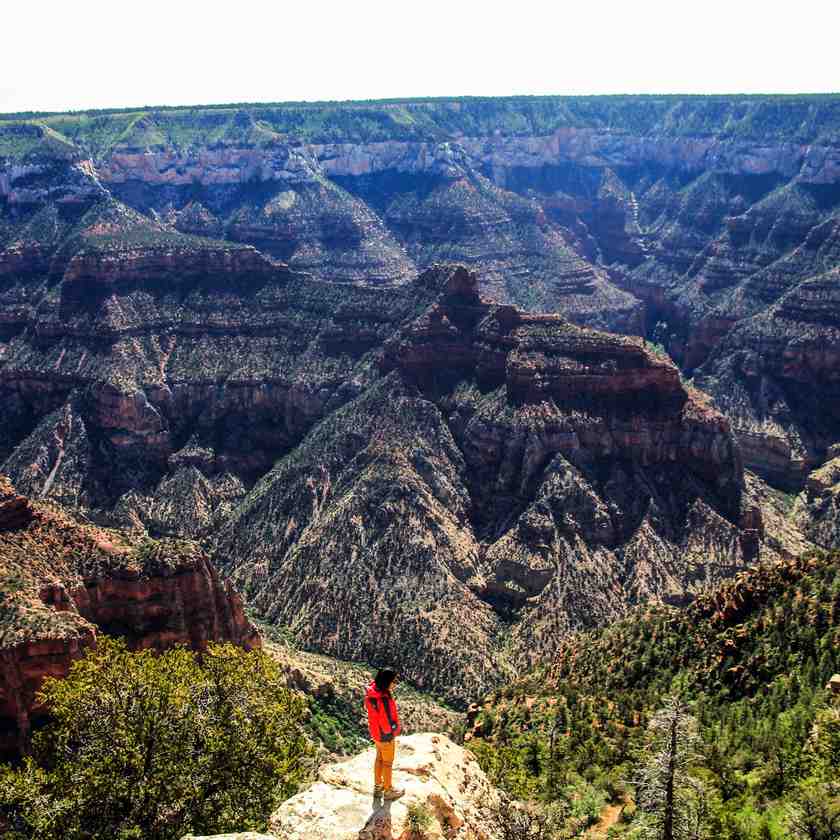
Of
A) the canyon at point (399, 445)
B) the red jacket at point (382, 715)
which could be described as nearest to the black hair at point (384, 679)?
the red jacket at point (382, 715)

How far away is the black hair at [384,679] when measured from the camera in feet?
113

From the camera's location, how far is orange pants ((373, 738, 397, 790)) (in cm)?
3394

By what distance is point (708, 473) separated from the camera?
12288 cm

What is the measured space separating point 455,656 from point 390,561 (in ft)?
51.6

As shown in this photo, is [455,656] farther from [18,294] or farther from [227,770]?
[18,294]

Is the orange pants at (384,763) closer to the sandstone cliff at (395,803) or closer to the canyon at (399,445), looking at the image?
the sandstone cliff at (395,803)

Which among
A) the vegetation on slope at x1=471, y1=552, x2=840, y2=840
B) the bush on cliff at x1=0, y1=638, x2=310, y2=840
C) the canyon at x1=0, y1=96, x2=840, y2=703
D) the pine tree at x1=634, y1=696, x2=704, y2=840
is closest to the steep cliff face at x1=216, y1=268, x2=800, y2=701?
the canyon at x1=0, y1=96, x2=840, y2=703

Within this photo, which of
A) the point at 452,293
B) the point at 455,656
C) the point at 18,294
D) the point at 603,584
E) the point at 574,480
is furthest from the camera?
the point at 18,294

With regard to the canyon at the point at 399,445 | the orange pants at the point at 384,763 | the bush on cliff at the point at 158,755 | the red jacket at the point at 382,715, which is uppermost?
the canyon at the point at 399,445

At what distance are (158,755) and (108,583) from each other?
3220 cm

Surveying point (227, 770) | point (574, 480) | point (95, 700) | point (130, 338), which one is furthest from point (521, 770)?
point (130, 338)

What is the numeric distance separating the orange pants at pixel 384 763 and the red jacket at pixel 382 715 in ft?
0.66

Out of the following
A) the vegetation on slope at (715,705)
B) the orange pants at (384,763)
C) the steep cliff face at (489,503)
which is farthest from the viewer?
the steep cliff face at (489,503)

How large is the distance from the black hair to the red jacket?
16 centimetres
